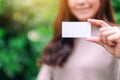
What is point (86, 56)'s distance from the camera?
189 centimetres

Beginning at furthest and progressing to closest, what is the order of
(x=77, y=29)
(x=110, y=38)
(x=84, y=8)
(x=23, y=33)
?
(x=23, y=33) < (x=84, y=8) < (x=77, y=29) < (x=110, y=38)

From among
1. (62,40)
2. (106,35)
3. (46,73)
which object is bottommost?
(46,73)

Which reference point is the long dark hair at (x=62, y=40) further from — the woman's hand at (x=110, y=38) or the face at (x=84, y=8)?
the woman's hand at (x=110, y=38)

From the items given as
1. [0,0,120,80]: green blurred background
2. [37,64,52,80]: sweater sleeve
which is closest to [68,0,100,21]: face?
[37,64,52,80]: sweater sleeve

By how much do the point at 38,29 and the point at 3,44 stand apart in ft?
0.70

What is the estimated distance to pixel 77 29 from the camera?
5.13 feet

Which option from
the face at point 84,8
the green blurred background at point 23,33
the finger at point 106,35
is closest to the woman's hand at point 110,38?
the finger at point 106,35

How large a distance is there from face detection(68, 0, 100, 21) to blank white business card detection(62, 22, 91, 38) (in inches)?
12.3

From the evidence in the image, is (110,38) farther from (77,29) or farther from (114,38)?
(77,29)

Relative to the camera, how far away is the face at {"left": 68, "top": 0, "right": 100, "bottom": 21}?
188 centimetres

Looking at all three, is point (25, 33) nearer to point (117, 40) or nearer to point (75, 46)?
point (75, 46)

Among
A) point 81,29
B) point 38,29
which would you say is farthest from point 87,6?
point 38,29

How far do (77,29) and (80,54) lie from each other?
0.36 meters

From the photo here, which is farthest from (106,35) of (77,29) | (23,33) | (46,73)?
(23,33)
